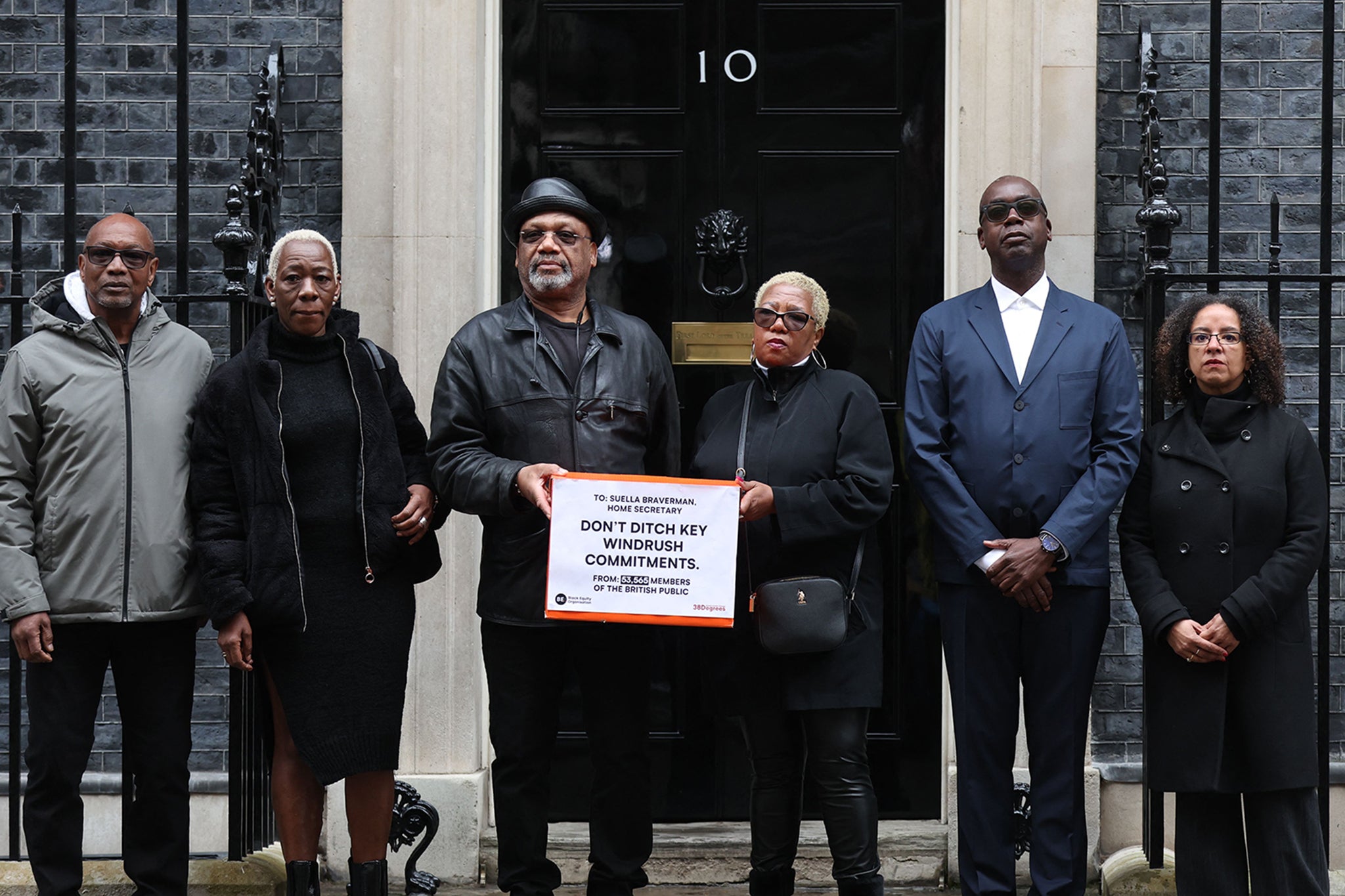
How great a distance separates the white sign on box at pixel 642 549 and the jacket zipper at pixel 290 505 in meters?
0.71

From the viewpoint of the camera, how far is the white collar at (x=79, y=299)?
15.5ft

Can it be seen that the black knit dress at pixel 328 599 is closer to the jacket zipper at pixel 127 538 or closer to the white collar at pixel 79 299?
Result: the jacket zipper at pixel 127 538

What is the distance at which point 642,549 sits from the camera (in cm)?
437

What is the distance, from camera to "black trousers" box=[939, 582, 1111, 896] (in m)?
4.58

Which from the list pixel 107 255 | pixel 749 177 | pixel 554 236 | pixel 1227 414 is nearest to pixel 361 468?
pixel 554 236

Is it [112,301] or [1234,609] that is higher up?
[112,301]

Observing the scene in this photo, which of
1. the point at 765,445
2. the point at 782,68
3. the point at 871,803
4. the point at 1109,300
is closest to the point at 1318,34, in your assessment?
the point at 1109,300

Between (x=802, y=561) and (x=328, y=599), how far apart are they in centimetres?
138

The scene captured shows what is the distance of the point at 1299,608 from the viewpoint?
4480 millimetres

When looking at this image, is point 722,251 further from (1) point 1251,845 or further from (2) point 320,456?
(1) point 1251,845

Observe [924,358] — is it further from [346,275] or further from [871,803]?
[346,275]

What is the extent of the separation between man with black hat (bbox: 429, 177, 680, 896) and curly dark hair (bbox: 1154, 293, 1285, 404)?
59.9 inches

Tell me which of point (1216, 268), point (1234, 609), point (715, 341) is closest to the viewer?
point (1234, 609)

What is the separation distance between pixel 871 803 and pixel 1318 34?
3.39 metres
